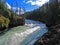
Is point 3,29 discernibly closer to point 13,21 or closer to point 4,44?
point 13,21

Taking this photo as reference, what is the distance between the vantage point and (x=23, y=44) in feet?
95.5

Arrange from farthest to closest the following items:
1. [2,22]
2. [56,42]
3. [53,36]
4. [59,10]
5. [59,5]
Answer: [59,5] → [59,10] → [2,22] → [53,36] → [56,42]

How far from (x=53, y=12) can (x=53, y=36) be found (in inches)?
2047

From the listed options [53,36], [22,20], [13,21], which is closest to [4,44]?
[53,36]

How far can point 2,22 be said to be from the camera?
168 feet

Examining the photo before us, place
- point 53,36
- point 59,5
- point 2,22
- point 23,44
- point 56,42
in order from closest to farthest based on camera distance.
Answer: point 56,42
point 53,36
point 23,44
point 2,22
point 59,5

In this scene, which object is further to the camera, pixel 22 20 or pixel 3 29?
pixel 22 20

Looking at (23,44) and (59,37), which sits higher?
(59,37)

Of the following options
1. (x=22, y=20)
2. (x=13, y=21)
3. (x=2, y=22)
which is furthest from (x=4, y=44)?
(x=22, y=20)

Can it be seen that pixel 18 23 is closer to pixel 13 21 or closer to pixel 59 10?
pixel 13 21

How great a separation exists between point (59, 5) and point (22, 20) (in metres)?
15.9

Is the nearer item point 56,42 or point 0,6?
point 56,42

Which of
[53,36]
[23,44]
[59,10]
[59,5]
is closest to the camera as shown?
[53,36]

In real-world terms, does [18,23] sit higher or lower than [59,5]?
lower
